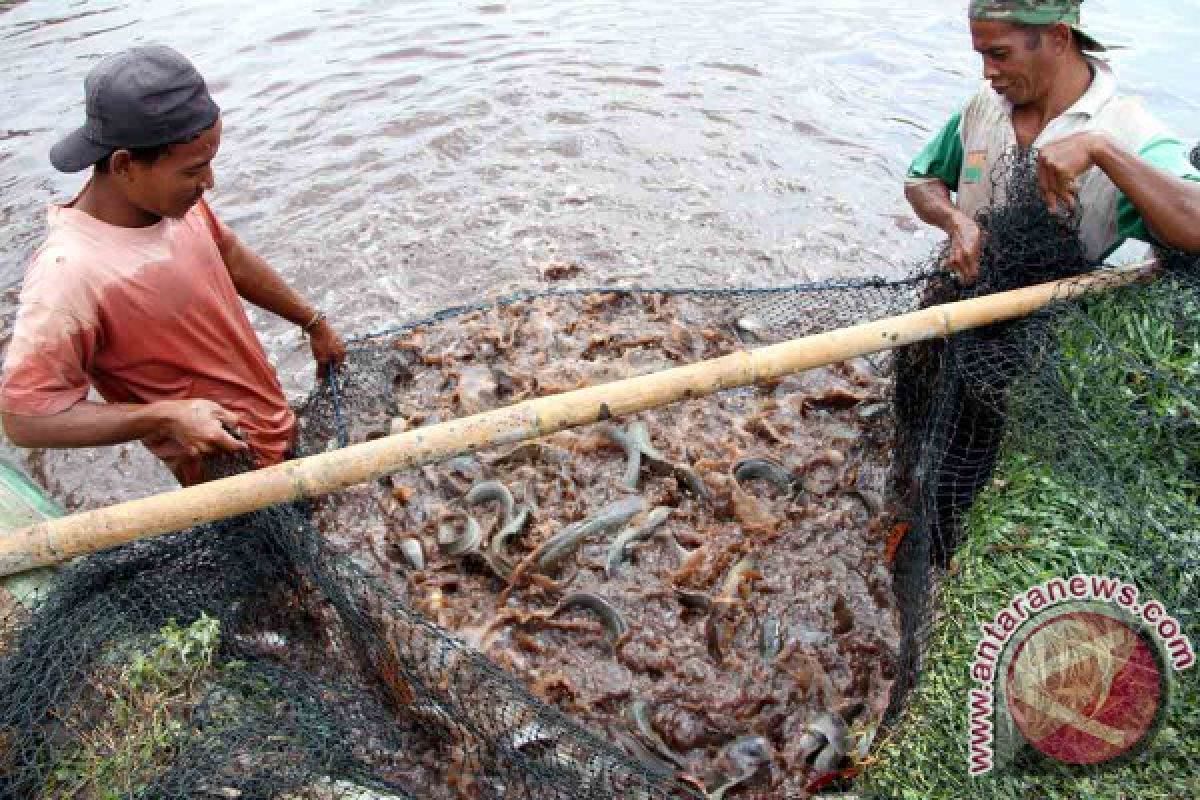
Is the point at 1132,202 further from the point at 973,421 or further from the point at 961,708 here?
the point at 961,708

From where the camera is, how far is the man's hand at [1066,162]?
3133 mm

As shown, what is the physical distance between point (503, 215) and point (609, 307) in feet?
8.92

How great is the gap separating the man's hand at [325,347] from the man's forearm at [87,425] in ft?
4.81

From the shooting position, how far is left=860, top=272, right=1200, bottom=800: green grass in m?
2.65

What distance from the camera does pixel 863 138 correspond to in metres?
9.93

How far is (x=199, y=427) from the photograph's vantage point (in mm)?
3143

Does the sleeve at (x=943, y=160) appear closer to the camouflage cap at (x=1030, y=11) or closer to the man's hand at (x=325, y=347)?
the camouflage cap at (x=1030, y=11)

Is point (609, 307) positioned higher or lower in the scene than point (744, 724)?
→ higher

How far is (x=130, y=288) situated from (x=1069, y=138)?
3716 millimetres

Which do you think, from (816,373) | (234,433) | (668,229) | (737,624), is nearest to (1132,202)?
(737,624)

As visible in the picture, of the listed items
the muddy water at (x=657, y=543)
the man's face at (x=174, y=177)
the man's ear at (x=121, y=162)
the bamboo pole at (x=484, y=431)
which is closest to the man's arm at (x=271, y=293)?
the muddy water at (x=657, y=543)

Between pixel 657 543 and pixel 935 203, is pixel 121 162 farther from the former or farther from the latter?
pixel 935 203

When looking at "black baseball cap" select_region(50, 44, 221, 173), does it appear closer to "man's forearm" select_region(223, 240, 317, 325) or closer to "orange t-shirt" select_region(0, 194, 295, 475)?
"orange t-shirt" select_region(0, 194, 295, 475)

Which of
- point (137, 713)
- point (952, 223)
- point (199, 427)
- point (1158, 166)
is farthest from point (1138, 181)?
Answer: point (137, 713)
